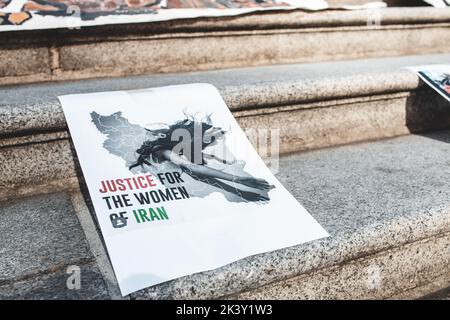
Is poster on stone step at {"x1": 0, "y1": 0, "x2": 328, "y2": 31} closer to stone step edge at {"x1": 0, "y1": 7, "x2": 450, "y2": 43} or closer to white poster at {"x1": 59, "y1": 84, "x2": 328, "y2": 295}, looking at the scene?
stone step edge at {"x1": 0, "y1": 7, "x2": 450, "y2": 43}

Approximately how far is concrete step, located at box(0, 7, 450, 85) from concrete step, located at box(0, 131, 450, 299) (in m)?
0.50

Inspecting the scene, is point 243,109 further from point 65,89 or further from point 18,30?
point 18,30

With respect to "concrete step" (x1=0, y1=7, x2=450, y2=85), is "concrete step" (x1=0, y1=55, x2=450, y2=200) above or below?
below

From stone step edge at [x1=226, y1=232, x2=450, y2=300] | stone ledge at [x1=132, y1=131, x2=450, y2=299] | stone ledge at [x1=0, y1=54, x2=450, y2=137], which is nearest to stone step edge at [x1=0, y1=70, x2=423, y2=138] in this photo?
stone ledge at [x1=0, y1=54, x2=450, y2=137]

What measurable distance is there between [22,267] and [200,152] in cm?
41

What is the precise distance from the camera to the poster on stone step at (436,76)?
116cm

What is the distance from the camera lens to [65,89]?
3.42 ft

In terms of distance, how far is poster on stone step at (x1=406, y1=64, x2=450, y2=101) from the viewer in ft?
3.80

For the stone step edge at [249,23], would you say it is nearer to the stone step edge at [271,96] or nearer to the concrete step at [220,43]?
the concrete step at [220,43]

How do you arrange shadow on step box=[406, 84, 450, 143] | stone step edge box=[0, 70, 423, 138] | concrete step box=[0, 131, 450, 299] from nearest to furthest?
concrete step box=[0, 131, 450, 299]
stone step edge box=[0, 70, 423, 138]
shadow on step box=[406, 84, 450, 143]

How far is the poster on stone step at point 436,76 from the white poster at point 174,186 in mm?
584

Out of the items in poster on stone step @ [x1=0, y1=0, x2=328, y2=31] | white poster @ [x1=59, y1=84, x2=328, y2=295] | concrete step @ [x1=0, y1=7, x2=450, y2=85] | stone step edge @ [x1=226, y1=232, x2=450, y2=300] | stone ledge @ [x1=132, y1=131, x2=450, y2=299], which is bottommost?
stone step edge @ [x1=226, y1=232, x2=450, y2=300]
